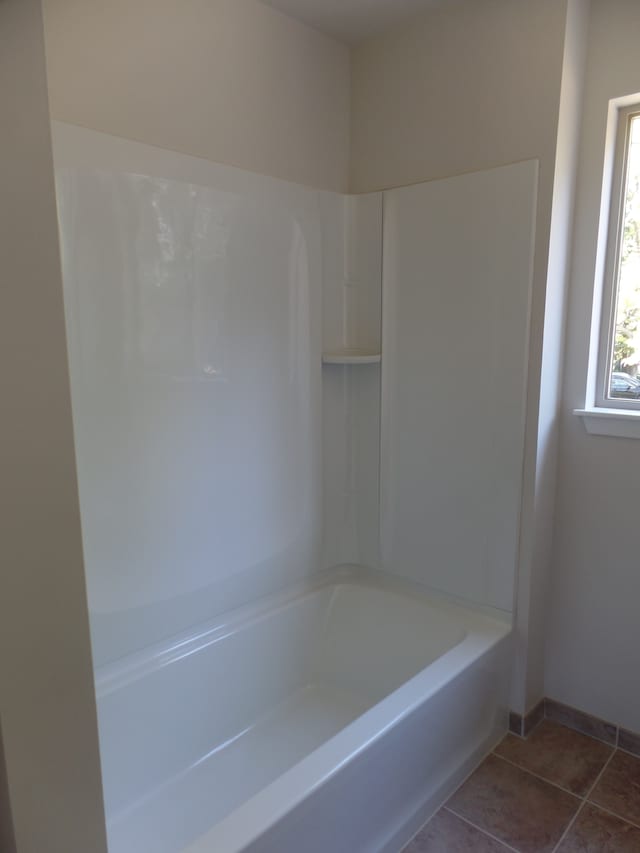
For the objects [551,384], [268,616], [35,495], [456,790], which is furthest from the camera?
[268,616]

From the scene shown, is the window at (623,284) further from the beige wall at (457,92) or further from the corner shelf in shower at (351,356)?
the corner shelf in shower at (351,356)

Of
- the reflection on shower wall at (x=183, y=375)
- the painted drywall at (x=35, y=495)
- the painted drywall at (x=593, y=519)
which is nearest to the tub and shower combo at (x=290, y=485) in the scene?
the reflection on shower wall at (x=183, y=375)

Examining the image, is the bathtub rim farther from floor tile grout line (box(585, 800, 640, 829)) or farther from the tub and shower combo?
floor tile grout line (box(585, 800, 640, 829))

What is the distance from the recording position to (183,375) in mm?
1808

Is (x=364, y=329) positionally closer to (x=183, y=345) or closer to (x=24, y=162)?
(x=183, y=345)

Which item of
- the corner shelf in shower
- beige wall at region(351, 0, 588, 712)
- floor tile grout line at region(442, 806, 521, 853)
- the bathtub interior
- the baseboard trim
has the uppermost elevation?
beige wall at region(351, 0, 588, 712)

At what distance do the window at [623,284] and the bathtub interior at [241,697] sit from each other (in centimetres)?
103

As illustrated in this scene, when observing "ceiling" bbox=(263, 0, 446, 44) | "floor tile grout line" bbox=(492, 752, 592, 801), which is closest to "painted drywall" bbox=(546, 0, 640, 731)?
"floor tile grout line" bbox=(492, 752, 592, 801)

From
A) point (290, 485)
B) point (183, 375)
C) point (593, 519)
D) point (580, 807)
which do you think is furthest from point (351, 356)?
point (580, 807)

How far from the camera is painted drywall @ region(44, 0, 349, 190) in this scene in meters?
1.50

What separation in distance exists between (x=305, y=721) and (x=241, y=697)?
254 mm

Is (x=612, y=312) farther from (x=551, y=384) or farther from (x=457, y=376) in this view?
(x=457, y=376)

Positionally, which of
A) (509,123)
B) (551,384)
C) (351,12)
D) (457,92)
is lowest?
(551,384)

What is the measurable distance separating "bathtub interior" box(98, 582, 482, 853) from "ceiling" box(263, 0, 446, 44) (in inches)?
82.1
